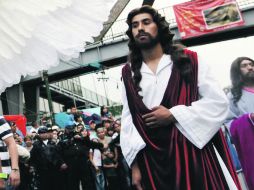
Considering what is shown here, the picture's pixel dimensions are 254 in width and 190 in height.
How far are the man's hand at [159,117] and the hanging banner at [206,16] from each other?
12.4m

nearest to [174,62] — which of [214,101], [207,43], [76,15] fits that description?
[214,101]

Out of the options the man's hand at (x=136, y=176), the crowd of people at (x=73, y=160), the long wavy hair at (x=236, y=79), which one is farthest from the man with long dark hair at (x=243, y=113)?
the crowd of people at (x=73, y=160)

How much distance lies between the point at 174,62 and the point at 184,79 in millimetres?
113

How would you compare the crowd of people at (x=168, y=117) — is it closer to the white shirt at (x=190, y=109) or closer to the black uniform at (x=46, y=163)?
the white shirt at (x=190, y=109)

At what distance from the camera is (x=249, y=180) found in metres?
2.57

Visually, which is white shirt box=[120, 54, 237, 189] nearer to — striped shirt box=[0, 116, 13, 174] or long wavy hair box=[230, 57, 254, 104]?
striped shirt box=[0, 116, 13, 174]

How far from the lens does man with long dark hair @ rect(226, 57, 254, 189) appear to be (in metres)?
2.59

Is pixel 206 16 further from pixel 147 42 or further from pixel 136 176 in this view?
pixel 136 176

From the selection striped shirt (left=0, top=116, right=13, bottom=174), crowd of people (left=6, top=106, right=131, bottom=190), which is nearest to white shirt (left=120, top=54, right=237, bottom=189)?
striped shirt (left=0, top=116, right=13, bottom=174)

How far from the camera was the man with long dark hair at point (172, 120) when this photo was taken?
5.21 feet

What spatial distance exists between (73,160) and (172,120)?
4267 mm

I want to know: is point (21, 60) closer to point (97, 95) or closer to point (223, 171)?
point (223, 171)

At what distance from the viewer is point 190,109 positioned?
1659 mm

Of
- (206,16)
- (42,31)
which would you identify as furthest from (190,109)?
(206,16)
